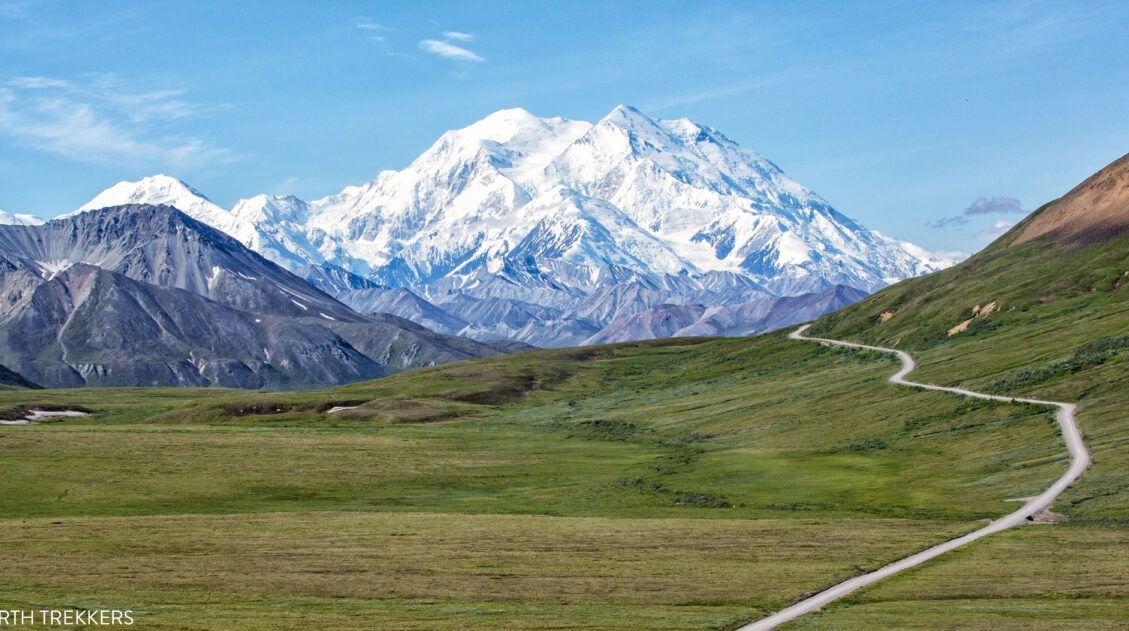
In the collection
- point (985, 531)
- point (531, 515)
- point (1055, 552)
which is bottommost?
point (985, 531)

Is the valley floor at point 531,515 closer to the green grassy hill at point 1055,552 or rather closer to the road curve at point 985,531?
the green grassy hill at point 1055,552

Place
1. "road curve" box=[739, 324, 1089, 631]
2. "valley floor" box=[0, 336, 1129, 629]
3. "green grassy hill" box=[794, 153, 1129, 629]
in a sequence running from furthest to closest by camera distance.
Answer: "valley floor" box=[0, 336, 1129, 629]
"road curve" box=[739, 324, 1089, 631]
"green grassy hill" box=[794, 153, 1129, 629]

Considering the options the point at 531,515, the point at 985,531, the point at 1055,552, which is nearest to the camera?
the point at 1055,552

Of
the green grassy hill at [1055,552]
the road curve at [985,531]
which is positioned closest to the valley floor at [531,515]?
the green grassy hill at [1055,552]

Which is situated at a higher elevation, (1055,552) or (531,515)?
(531,515)

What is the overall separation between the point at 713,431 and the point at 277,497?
67132 mm

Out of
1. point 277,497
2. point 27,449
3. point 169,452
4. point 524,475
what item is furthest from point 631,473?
point 27,449

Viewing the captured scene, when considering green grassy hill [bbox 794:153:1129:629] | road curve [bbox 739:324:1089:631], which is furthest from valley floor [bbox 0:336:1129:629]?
road curve [bbox 739:324:1089:631]

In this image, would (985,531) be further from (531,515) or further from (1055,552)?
(531,515)

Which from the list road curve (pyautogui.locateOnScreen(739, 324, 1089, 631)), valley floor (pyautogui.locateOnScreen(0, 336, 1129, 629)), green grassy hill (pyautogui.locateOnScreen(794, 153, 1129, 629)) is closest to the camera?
green grassy hill (pyautogui.locateOnScreen(794, 153, 1129, 629))

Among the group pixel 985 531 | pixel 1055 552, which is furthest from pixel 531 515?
pixel 1055 552

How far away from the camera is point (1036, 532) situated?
238 ft

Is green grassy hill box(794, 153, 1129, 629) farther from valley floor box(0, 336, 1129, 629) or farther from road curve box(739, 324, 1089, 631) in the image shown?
road curve box(739, 324, 1089, 631)

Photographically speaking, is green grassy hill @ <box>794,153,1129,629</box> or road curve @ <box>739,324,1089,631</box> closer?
green grassy hill @ <box>794,153,1129,629</box>
